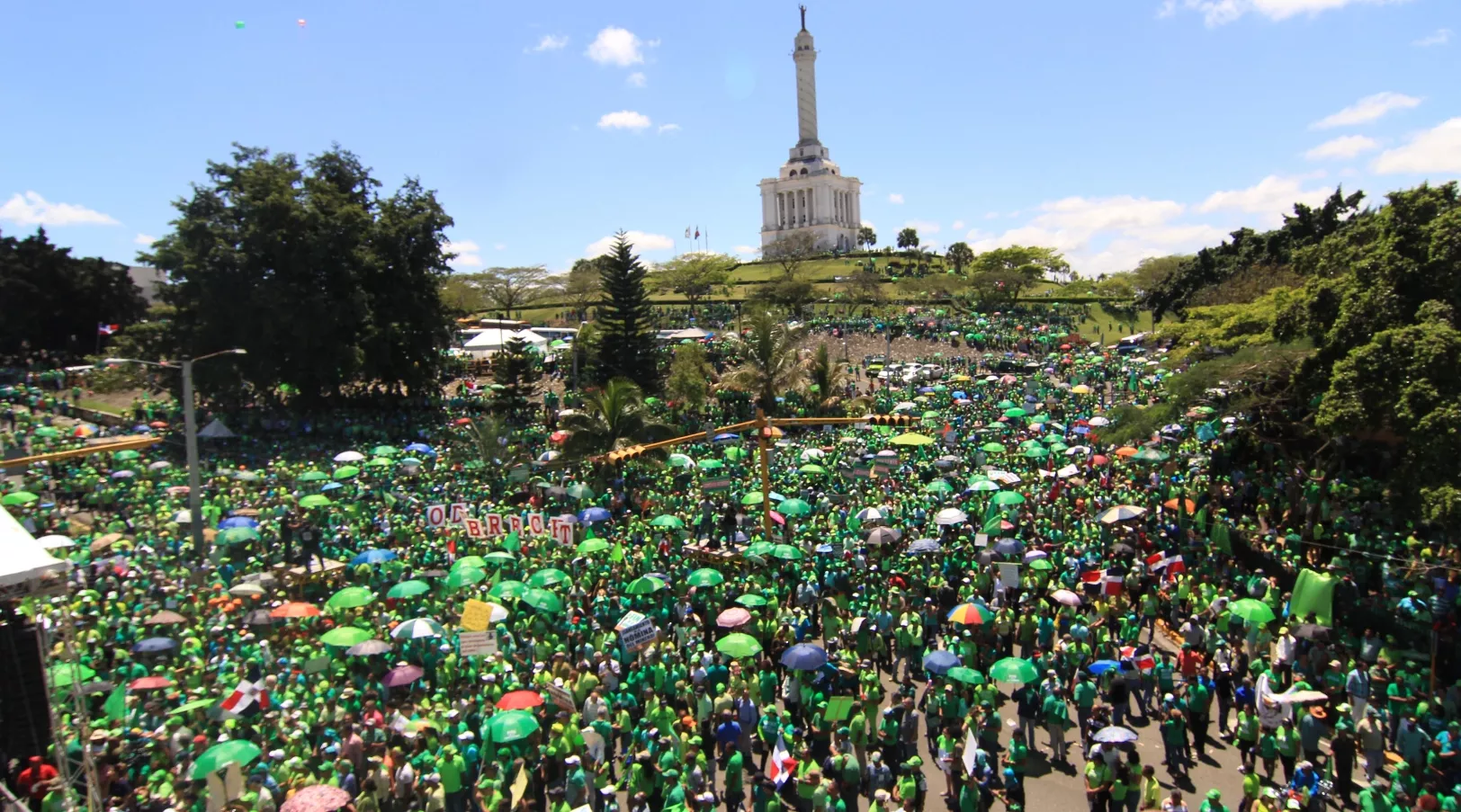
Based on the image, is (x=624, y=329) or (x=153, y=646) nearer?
(x=153, y=646)

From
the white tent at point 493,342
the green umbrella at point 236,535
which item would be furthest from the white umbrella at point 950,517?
the white tent at point 493,342

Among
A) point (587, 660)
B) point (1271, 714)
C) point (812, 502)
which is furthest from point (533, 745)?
point (812, 502)

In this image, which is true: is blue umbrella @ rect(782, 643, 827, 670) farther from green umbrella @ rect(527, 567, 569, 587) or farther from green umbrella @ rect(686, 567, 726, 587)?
green umbrella @ rect(527, 567, 569, 587)

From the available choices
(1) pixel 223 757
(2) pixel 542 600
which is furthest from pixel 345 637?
(1) pixel 223 757

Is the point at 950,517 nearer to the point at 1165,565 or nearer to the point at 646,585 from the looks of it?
the point at 1165,565

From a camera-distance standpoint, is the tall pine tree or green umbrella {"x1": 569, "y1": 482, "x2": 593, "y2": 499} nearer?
green umbrella {"x1": 569, "y1": 482, "x2": 593, "y2": 499}

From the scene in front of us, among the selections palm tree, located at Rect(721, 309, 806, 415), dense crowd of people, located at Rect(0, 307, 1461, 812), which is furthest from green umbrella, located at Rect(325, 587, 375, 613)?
palm tree, located at Rect(721, 309, 806, 415)

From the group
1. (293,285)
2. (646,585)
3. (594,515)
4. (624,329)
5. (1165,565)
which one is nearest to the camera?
(646,585)
